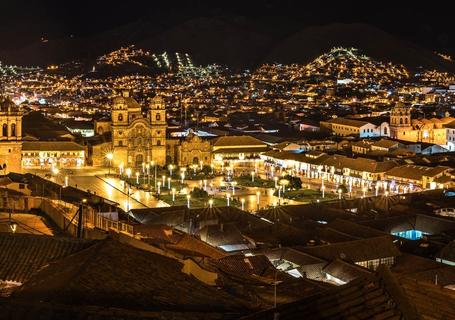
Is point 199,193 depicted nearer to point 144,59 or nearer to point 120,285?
point 120,285

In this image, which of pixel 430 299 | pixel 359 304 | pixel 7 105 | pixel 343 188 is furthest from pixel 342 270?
pixel 7 105

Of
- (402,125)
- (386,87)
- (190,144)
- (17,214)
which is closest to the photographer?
(17,214)

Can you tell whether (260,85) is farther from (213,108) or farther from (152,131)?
(152,131)

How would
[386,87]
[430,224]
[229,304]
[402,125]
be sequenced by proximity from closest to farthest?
[229,304] < [430,224] < [402,125] < [386,87]

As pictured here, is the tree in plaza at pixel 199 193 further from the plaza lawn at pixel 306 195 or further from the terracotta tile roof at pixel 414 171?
the terracotta tile roof at pixel 414 171

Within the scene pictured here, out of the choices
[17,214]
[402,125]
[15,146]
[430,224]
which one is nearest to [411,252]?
[430,224]

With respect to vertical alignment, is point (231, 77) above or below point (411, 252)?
above

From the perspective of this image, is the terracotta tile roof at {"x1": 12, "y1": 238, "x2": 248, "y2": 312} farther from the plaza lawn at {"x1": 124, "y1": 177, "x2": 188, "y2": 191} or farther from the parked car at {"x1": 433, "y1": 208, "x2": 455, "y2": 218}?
the plaza lawn at {"x1": 124, "y1": 177, "x2": 188, "y2": 191}
